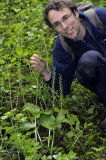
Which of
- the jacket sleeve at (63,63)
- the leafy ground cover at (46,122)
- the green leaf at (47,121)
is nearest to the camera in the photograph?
the leafy ground cover at (46,122)

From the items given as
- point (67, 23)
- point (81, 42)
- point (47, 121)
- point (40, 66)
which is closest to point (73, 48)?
point (81, 42)

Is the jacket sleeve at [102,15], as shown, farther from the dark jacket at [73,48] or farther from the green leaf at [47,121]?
the green leaf at [47,121]

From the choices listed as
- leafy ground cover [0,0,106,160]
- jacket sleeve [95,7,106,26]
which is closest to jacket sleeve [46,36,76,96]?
leafy ground cover [0,0,106,160]

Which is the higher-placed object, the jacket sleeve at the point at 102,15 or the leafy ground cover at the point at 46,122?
the jacket sleeve at the point at 102,15

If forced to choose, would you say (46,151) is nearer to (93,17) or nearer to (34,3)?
(93,17)

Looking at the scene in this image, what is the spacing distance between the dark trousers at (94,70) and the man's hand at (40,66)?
1.42ft

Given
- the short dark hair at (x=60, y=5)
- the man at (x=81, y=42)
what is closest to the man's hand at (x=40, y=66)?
the man at (x=81, y=42)

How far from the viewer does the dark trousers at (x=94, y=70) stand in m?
2.74

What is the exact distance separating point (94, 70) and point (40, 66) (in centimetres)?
64

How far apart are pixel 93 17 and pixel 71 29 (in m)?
0.29

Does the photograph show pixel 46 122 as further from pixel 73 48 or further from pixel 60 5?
pixel 60 5

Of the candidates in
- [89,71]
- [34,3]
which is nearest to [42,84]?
[89,71]

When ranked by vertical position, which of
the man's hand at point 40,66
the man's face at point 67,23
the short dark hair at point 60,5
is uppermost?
the short dark hair at point 60,5

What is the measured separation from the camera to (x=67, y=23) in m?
2.88
